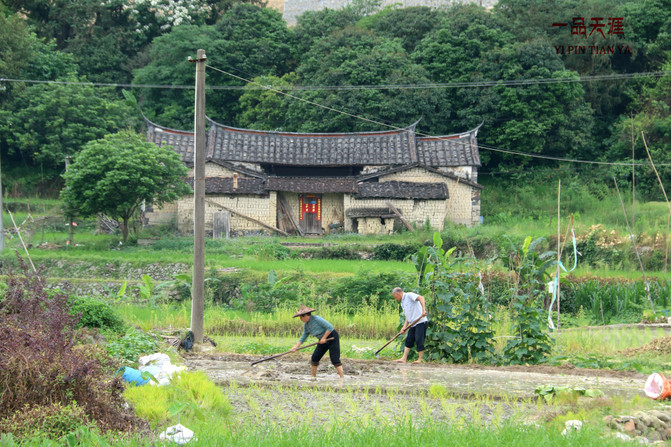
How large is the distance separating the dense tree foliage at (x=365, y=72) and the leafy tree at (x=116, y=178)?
25.1 ft

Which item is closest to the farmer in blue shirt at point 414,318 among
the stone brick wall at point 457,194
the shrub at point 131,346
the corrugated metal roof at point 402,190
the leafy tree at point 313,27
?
the shrub at point 131,346

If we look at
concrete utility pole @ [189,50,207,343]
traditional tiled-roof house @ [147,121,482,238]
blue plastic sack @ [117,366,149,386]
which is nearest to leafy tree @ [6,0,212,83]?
traditional tiled-roof house @ [147,121,482,238]

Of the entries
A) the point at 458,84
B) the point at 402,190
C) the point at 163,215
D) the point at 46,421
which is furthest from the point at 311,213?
the point at 46,421

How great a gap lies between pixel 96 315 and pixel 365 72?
22.2 metres

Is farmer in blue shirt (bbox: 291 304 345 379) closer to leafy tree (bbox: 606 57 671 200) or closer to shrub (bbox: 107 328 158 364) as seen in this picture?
shrub (bbox: 107 328 158 364)

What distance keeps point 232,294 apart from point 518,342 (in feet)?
27.7

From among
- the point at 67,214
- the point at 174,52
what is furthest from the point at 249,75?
the point at 67,214

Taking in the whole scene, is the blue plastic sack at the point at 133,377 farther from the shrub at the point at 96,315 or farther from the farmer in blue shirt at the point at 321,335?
the shrub at the point at 96,315

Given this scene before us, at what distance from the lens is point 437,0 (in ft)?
152

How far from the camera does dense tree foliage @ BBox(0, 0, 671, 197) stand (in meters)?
30.2

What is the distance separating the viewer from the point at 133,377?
8688 millimetres

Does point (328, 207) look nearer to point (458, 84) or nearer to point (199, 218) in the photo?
point (458, 84)

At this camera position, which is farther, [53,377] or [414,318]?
[414,318]

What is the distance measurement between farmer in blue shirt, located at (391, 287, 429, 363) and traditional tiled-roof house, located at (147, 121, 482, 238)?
1432cm
